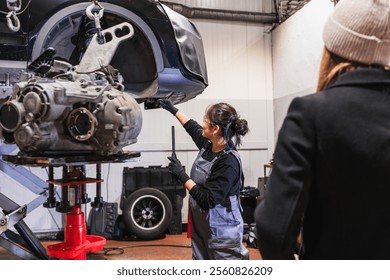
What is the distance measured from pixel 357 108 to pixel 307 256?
272 millimetres

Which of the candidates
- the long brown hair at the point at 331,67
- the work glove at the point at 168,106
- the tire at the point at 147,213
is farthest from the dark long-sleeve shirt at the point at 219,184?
the tire at the point at 147,213

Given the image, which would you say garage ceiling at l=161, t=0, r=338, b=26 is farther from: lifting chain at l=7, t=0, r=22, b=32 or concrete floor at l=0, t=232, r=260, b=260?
concrete floor at l=0, t=232, r=260, b=260

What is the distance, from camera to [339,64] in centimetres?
57

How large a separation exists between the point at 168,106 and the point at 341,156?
1212mm

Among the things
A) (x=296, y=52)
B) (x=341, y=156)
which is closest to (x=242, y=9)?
(x=296, y=52)

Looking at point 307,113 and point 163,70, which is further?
point 163,70

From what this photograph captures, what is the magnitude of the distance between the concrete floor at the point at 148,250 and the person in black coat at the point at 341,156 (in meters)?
1.69

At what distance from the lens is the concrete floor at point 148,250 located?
7.72ft

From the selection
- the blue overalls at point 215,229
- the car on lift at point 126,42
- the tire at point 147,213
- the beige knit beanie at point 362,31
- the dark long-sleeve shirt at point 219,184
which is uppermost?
the car on lift at point 126,42

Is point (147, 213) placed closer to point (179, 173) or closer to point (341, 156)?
point (179, 173)

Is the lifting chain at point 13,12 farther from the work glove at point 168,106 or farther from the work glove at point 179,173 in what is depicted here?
the work glove at point 179,173

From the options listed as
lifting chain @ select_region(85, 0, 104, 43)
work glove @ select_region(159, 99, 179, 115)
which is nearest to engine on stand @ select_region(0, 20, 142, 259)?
lifting chain @ select_region(85, 0, 104, 43)
